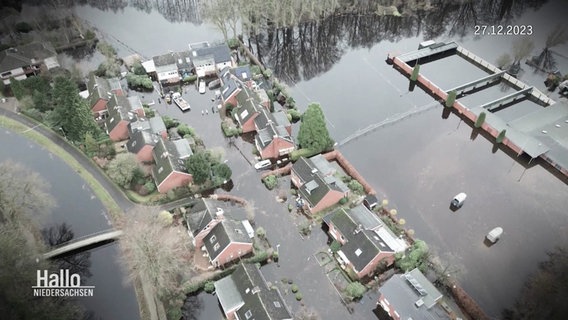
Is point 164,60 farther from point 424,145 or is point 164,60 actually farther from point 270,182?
point 424,145

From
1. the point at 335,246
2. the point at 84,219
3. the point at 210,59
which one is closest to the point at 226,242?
the point at 335,246

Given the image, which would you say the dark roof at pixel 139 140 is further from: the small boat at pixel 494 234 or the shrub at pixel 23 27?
the shrub at pixel 23 27

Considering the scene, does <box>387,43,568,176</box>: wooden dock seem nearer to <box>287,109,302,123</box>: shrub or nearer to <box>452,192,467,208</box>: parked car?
<box>452,192,467,208</box>: parked car

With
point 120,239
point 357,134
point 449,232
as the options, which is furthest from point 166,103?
point 449,232

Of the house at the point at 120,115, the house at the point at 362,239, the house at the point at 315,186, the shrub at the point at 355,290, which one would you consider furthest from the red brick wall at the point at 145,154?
the shrub at the point at 355,290

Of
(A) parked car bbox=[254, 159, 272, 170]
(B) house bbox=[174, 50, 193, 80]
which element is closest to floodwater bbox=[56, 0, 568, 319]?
(A) parked car bbox=[254, 159, 272, 170]

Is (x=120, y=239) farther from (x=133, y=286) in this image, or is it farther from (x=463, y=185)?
(x=463, y=185)
